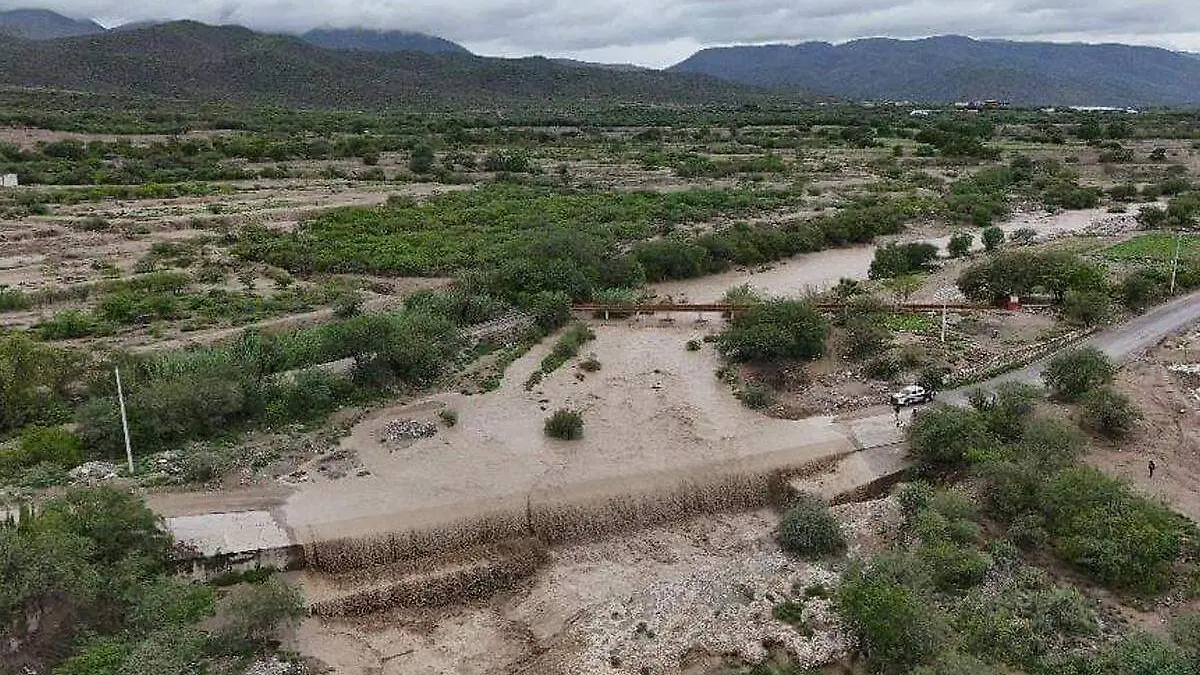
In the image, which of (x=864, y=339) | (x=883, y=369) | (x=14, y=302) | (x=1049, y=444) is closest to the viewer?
(x=1049, y=444)

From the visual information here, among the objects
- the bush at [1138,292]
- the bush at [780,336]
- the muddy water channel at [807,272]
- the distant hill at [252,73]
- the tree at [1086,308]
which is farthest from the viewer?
the distant hill at [252,73]

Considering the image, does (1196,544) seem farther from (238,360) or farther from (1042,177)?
(1042,177)

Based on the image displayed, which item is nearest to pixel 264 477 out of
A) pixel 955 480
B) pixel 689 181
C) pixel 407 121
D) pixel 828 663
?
pixel 828 663

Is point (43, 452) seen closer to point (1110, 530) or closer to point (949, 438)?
point (949, 438)

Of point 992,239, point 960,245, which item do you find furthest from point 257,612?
point 992,239

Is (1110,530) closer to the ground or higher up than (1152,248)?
closer to the ground

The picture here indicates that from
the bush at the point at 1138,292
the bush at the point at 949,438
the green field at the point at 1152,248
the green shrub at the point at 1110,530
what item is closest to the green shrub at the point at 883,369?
the bush at the point at 949,438

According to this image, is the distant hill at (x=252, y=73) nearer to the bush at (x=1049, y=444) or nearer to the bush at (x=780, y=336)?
the bush at (x=780, y=336)
